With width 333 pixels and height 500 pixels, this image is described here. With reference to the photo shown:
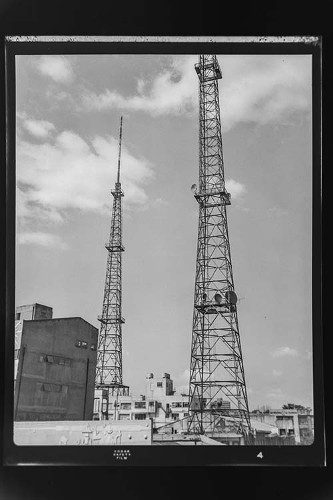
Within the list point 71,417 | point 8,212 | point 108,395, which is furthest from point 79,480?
point 8,212

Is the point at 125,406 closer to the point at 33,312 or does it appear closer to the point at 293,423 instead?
the point at 33,312

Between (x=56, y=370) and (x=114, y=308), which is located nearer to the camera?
(x=114, y=308)

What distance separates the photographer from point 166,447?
3432 millimetres

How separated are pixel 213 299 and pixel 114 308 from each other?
71 centimetres

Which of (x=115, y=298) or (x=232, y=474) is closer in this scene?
(x=232, y=474)

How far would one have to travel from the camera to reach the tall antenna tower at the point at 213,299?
3.74m

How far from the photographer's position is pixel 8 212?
3.58 metres

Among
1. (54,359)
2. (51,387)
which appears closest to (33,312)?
(54,359)

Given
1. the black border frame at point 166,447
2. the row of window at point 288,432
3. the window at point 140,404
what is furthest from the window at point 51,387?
the row of window at point 288,432

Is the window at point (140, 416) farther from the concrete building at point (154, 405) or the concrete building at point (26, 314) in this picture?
the concrete building at point (26, 314)

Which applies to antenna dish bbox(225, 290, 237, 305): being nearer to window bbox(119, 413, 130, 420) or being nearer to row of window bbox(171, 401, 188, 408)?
row of window bbox(171, 401, 188, 408)
